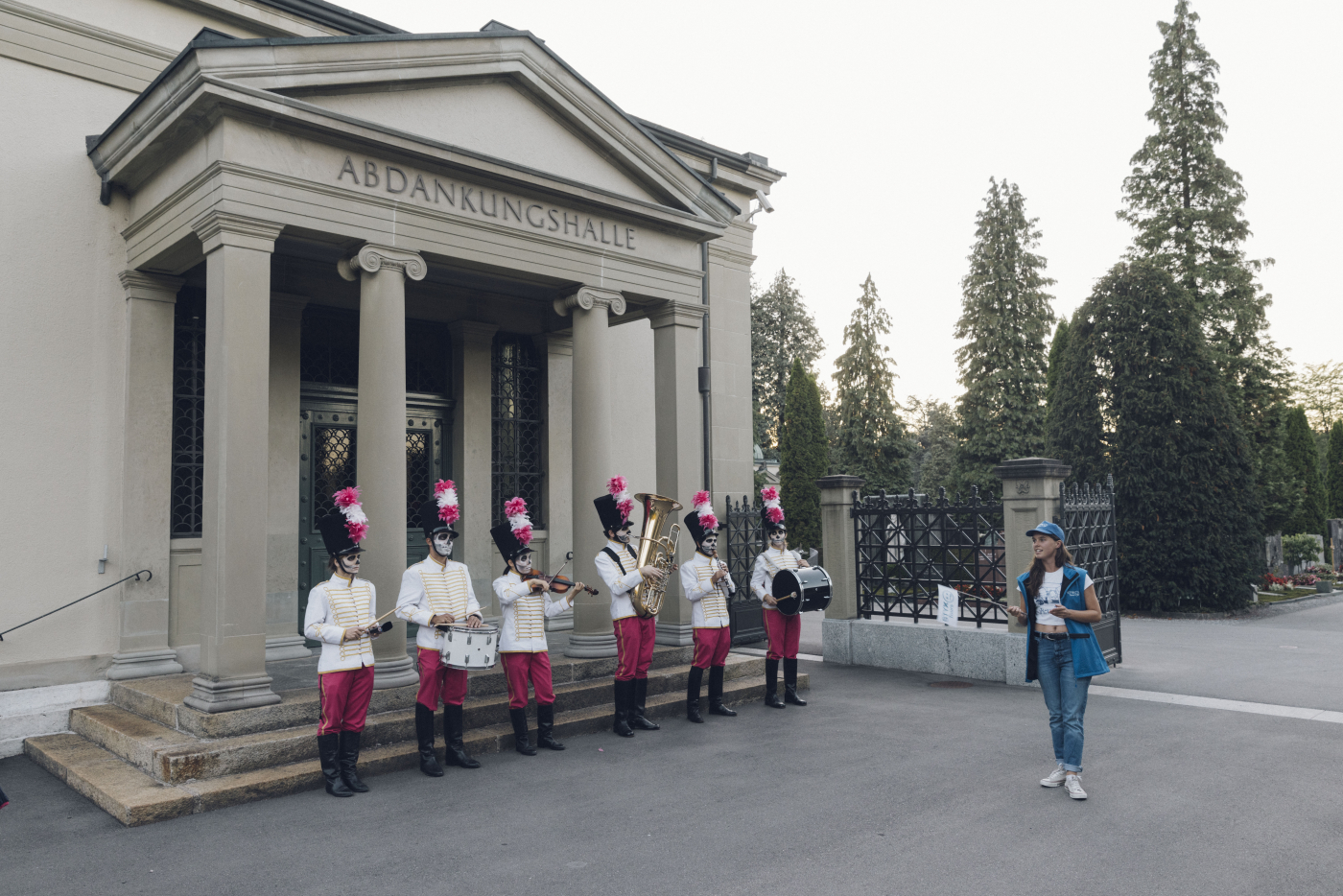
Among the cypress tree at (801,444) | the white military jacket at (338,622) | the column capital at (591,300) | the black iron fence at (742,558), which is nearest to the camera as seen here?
the white military jacket at (338,622)

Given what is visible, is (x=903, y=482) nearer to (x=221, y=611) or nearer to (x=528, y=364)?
(x=528, y=364)

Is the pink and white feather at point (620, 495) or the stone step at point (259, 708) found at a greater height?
the pink and white feather at point (620, 495)

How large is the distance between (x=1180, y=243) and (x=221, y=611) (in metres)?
28.1

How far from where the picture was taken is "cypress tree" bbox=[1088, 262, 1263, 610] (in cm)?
1694

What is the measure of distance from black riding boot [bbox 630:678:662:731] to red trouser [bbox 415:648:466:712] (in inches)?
70.1

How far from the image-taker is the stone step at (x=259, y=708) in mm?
6648

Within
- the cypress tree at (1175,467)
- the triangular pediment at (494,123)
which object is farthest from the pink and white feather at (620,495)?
the cypress tree at (1175,467)

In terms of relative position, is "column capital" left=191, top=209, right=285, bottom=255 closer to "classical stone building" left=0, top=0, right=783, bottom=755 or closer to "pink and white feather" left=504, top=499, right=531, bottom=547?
"classical stone building" left=0, top=0, right=783, bottom=755

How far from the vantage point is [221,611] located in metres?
6.82

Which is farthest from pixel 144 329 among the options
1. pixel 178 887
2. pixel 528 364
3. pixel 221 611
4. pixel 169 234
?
pixel 178 887

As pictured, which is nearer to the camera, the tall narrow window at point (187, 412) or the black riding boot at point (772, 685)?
the tall narrow window at point (187, 412)

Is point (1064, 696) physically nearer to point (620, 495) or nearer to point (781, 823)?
point (781, 823)

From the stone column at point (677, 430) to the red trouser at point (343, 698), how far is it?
13.9ft

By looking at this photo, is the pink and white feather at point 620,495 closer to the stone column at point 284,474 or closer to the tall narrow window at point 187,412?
the stone column at point 284,474
